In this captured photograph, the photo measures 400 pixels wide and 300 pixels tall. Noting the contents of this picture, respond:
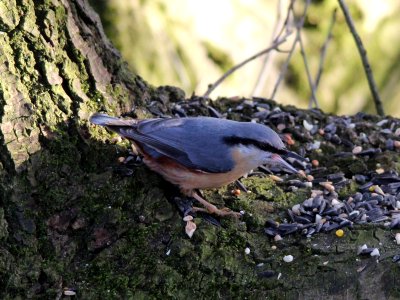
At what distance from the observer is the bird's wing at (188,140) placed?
3.76 metres

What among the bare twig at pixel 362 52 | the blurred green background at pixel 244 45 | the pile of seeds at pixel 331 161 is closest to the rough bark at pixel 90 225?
the pile of seeds at pixel 331 161

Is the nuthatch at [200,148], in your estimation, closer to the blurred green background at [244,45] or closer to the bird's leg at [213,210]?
the bird's leg at [213,210]

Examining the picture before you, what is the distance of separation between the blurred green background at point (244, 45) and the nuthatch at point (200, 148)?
2.71 meters

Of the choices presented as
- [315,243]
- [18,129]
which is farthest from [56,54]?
[315,243]

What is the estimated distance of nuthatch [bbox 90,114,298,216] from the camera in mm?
3750

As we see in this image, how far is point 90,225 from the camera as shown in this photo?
11.4 ft

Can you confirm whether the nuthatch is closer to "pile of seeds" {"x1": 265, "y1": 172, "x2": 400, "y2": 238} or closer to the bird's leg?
the bird's leg

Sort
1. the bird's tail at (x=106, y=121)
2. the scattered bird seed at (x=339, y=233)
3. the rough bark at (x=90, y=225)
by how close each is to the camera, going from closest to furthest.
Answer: the rough bark at (x=90, y=225) < the scattered bird seed at (x=339, y=233) < the bird's tail at (x=106, y=121)

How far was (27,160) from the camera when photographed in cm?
346

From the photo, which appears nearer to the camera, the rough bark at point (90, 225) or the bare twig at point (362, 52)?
the rough bark at point (90, 225)

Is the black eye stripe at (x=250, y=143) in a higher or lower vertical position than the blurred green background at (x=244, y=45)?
lower

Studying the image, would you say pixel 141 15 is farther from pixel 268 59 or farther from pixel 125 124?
pixel 125 124

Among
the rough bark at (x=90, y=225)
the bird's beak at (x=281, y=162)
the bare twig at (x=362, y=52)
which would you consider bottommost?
the rough bark at (x=90, y=225)

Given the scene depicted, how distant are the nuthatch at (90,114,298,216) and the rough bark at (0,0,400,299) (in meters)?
0.11
